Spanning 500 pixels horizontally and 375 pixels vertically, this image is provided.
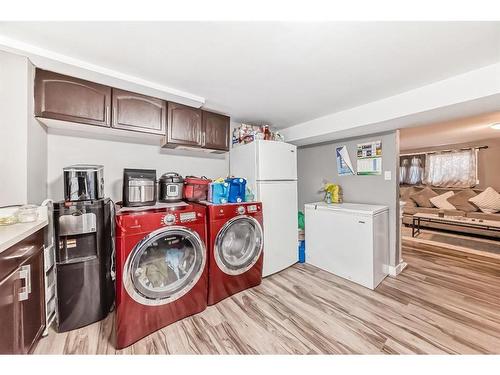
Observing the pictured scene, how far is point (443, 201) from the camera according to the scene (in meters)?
4.69

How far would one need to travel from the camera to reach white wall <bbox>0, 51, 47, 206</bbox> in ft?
4.26

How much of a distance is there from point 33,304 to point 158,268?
755mm

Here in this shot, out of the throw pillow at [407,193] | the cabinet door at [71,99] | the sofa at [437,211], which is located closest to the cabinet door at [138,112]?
the cabinet door at [71,99]

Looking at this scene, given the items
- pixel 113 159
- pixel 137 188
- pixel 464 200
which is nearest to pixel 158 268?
pixel 137 188

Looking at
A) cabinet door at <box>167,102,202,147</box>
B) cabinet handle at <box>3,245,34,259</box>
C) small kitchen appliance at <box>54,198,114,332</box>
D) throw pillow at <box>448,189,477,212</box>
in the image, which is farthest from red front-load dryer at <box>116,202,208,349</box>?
throw pillow at <box>448,189,477,212</box>

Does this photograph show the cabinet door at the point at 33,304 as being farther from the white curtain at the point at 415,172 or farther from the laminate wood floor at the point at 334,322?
the white curtain at the point at 415,172

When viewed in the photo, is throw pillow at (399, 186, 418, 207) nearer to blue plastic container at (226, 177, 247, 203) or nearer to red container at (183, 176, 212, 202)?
blue plastic container at (226, 177, 247, 203)

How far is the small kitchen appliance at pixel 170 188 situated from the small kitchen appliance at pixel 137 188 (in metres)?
0.23

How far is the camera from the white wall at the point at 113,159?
6.00 ft

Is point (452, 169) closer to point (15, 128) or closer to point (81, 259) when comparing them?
point (81, 259)

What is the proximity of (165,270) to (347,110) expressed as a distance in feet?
8.58

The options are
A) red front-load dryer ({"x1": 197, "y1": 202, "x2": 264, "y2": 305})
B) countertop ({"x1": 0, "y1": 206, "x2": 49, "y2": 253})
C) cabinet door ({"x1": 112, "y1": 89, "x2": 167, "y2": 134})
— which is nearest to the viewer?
countertop ({"x1": 0, "y1": 206, "x2": 49, "y2": 253})

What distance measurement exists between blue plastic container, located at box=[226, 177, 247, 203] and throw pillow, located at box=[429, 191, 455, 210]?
17.0 ft
